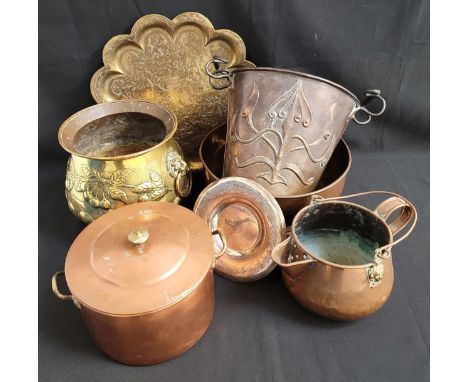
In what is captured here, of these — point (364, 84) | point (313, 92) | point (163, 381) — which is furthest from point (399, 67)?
point (163, 381)

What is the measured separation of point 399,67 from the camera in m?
1.51

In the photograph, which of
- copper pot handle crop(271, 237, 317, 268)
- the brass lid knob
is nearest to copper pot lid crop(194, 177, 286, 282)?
copper pot handle crop(271, 237, 317, 268)

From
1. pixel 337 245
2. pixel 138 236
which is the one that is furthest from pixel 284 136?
pixel 138 236

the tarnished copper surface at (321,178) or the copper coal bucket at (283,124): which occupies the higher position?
the copper coal bucket at (283,124)

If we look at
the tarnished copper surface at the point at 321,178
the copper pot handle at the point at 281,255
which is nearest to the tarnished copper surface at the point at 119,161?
the tarnished copper surface at the point at 321,178

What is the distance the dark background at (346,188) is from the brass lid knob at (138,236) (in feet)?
1.13

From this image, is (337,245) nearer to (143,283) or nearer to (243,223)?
(243,223)

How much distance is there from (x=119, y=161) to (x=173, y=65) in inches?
19.6

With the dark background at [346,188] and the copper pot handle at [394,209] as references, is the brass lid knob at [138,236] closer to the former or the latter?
the dark background at [346,188]

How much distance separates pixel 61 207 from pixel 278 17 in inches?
42.0

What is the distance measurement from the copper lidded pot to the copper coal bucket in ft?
0.93

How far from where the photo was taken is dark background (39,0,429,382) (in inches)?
40.2

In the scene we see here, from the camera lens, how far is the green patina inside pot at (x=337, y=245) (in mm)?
1195

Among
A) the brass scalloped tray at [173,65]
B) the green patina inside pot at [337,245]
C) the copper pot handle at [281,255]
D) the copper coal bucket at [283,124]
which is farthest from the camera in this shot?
the brass scalloped tray at [173,65]
